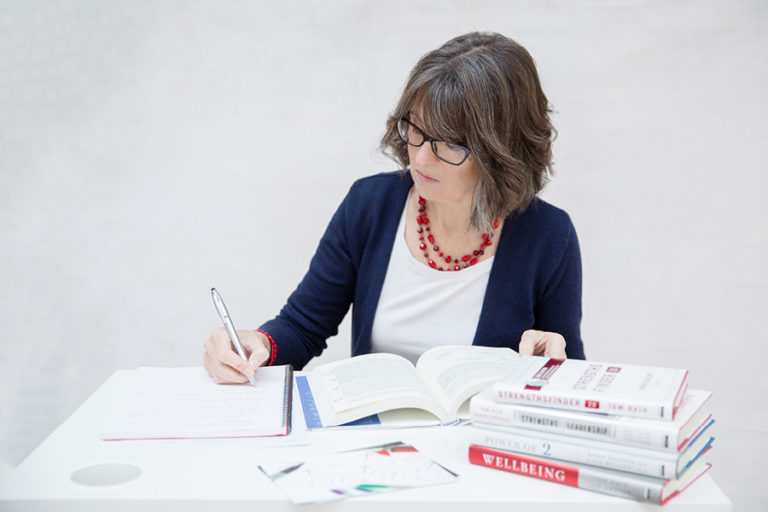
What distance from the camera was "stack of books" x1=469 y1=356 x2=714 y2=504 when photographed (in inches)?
30.9

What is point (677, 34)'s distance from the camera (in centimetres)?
212

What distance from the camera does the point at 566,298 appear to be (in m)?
1.51

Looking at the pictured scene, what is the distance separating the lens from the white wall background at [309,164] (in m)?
2.11

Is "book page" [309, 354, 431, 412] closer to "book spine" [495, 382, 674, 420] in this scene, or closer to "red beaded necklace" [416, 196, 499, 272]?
"book spine" [495, 382, 674, 420]

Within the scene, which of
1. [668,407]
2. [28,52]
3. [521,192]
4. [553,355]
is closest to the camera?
[668,407]

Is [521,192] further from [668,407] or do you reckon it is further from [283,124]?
[283,124]

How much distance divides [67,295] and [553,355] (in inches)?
63.3

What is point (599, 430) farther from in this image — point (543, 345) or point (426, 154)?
point (426, 154)

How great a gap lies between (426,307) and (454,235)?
174mm

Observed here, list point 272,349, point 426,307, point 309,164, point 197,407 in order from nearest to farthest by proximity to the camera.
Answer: point 197,407
point 272,349
point 426,307
point 309,164

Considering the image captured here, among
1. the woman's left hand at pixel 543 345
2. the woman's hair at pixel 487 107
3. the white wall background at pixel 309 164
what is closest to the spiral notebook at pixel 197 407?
the woman's left hand at pixel 543 345

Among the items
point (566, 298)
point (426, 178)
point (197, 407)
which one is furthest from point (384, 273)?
point (197, 407)

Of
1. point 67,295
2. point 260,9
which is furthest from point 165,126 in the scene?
point 67,295

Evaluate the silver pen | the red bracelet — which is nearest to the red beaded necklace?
the red bracelet
